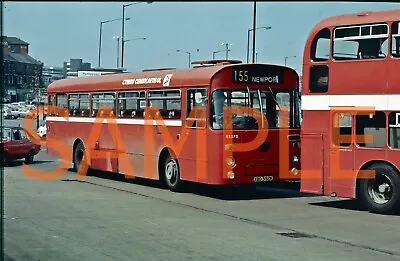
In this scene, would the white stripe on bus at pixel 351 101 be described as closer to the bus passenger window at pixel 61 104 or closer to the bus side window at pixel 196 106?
the bus side window at pixel 196 106

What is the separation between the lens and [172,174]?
17297 millimetres

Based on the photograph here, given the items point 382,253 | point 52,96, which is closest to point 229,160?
point 382,253

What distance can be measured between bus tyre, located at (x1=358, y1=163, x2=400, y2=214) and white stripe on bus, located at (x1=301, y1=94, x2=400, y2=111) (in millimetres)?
1210

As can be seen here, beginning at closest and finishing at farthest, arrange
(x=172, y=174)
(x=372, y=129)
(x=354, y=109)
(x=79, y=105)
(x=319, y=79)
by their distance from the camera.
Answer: (x=372, y=129) < (x=354, y=109) < (x=319, y=79) < (x=172, y=174) < (x=79, y=105)

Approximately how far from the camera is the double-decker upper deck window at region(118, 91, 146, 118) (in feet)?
61.9

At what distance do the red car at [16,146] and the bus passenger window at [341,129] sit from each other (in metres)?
14.6

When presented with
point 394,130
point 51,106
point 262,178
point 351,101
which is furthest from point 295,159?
point 51,106

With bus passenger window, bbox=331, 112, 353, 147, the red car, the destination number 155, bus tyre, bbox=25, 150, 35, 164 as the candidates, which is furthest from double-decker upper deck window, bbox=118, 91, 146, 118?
bus tyre, bbox=25, 150, 35, 164

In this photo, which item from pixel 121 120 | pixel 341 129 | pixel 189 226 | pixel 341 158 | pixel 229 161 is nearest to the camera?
pixel 189 226

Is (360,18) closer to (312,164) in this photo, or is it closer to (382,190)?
(312,164)

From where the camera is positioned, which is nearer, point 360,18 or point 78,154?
point 360,18

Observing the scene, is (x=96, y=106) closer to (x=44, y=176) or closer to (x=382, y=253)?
(x=44, y=176)

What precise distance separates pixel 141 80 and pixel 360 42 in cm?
701

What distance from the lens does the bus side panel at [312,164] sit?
14.5 meters
